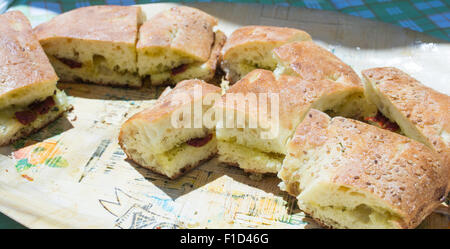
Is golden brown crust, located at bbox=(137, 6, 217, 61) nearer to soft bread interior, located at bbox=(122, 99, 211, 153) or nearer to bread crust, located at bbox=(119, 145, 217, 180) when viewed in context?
soft bread interior, located at bbox=(122, 99, 211, 153)

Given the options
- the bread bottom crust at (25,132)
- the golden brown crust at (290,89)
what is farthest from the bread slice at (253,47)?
the bread bottom crust at (25,132)

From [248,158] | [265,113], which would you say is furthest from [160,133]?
[265,113]

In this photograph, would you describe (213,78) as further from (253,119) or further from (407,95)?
(407,95)

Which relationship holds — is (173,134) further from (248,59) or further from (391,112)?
(391,112)

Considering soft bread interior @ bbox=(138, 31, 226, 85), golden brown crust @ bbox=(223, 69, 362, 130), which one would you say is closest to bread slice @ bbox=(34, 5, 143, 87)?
soft bread interior @ bbox=(138, 31, 226, 85)

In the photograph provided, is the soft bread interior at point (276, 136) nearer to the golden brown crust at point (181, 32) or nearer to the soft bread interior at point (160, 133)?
the soft bread interior at point (160, 133)
